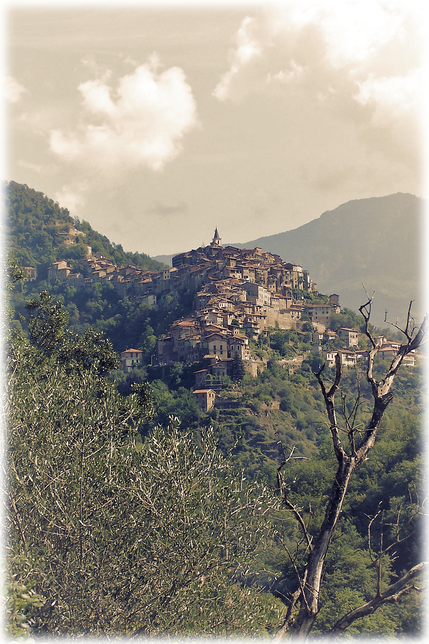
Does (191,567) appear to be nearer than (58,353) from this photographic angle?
Yes

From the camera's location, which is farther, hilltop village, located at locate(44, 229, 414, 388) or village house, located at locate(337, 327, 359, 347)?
village house, located at locate(337, 327, 359, 347)

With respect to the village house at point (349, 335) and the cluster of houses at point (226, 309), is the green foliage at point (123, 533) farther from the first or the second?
the village house at point (349, 335)

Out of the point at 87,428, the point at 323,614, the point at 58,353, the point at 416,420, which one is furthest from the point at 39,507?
the point at 416,420

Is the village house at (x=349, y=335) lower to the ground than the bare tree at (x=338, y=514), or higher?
higher

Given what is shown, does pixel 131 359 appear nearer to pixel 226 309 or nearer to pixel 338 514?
pixel 226 309

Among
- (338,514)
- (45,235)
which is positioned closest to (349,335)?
(338,514)

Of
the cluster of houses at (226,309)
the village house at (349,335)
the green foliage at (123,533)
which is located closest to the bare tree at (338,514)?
the green foliage at (123,533)

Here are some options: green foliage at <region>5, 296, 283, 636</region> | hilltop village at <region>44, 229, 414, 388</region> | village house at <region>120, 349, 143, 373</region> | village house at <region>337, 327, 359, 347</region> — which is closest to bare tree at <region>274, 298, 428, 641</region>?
green foliage at <region>5, 296, 283, 636</region>

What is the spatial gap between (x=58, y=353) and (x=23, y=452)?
40.6 feet

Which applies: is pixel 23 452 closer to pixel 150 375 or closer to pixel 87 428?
pixel 87 428

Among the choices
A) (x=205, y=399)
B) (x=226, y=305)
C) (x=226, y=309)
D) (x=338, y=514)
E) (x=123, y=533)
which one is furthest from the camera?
(x=226, y=305)

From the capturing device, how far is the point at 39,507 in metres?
12.6

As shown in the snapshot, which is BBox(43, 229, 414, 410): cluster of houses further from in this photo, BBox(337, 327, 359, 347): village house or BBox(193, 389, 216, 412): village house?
BBox(193, 389, 216, 412): village house

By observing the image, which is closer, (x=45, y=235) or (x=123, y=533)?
(x=123, y=533)
